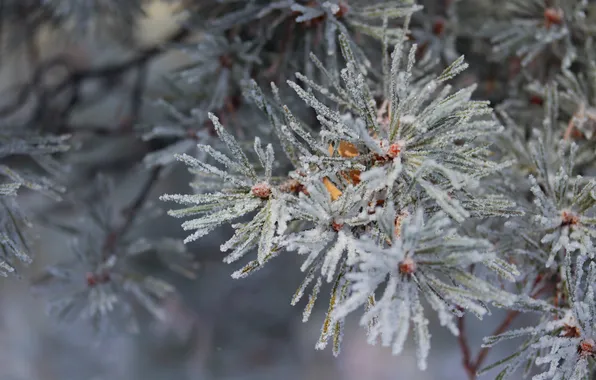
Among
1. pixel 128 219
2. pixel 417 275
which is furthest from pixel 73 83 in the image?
pixel 417 275

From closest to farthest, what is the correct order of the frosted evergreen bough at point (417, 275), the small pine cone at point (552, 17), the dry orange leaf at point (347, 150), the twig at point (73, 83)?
the frosted evergreen bough at point (417, 275) < the dry orange leaf at point (347, 150) < the small pine cone at point (552, 17) < the twig at point (73, 83)

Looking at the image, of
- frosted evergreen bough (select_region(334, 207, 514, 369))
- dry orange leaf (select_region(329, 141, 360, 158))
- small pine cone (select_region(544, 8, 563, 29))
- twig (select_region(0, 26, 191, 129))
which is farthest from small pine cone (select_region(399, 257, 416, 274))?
twig (select_region(0, 26, 191, 129))

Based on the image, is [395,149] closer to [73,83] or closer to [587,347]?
[587,347]

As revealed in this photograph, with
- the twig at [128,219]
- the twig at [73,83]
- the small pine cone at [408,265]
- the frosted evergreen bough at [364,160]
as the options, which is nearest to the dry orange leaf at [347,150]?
the frosted evergreen bough at [364,160]

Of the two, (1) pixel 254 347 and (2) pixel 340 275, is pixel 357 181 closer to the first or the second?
(2) pixel 340 275

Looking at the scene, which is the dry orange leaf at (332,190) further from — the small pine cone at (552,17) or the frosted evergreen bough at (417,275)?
the small pine cone at (552,17)

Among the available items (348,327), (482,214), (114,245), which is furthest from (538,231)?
(348,327)

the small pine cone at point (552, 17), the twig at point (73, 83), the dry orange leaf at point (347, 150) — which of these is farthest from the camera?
the twig at point (73, 83)
